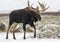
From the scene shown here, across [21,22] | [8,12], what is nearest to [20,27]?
[21,22]

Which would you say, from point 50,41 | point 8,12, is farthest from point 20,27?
point 50,41

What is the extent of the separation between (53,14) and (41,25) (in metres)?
0.16

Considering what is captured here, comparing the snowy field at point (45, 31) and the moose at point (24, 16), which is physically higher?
the moose at point (24, 16)

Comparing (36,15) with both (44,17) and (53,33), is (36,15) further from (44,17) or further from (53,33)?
(53,33)

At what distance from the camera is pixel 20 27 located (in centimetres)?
147

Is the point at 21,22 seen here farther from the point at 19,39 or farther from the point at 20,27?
the point at 19,39

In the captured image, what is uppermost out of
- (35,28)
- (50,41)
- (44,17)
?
(44,17)

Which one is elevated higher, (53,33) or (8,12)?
(8,12)

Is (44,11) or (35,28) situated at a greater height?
(44,11)

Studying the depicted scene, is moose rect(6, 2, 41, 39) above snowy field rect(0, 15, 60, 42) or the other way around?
above

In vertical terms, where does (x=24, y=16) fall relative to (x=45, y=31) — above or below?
above

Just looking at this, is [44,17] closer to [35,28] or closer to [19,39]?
[35,28]

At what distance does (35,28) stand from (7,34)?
0.29m

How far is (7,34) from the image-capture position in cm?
147
